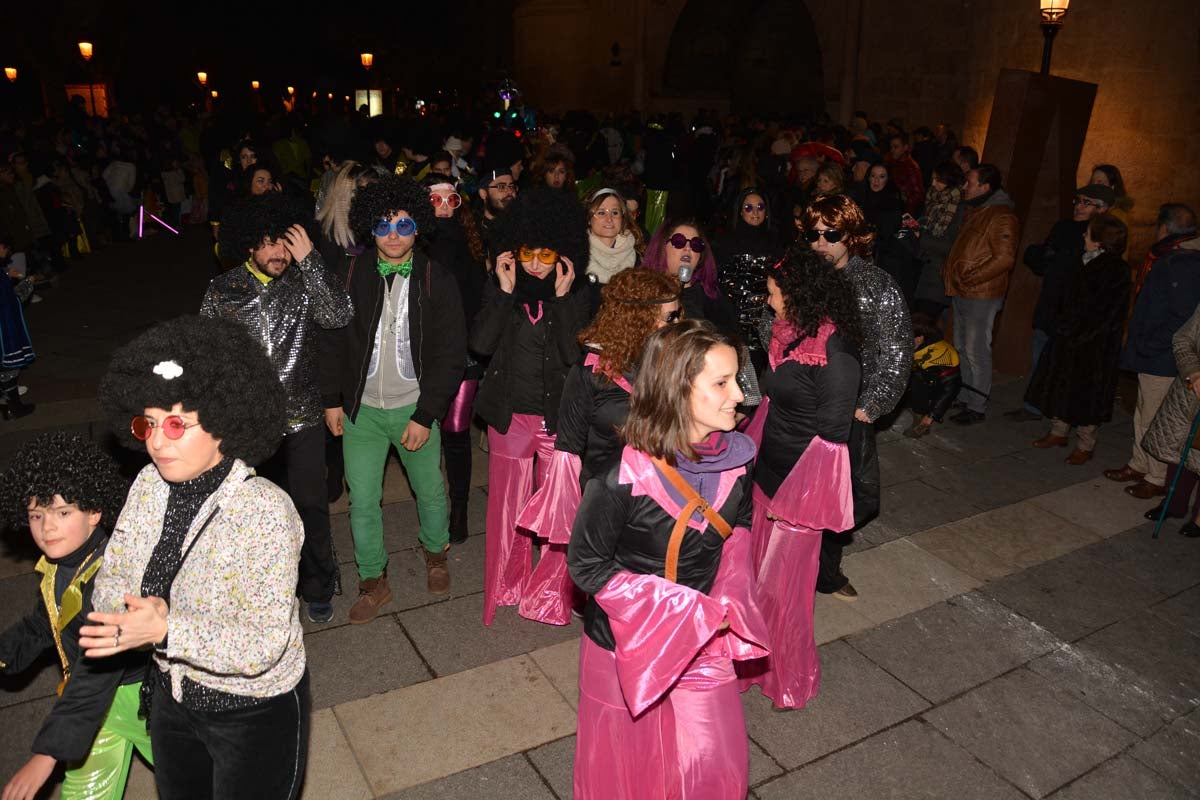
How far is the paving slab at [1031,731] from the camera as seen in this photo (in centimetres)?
390

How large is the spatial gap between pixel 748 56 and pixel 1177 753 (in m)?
26.1

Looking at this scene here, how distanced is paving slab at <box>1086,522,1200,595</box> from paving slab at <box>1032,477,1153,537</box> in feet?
0.38

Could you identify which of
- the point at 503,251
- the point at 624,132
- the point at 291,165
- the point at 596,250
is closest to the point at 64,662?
the point at 503,251

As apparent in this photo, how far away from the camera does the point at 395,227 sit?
439cm

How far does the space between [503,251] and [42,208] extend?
10987 millimetres

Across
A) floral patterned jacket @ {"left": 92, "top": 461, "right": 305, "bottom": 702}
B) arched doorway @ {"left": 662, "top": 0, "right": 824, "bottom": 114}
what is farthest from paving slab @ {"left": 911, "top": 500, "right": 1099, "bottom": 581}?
arched doorway @ {"left": 662, "top": 0, "right": 824, "bottom": 114}

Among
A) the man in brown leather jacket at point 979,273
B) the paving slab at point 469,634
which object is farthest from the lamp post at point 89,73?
the paving slab at point 469,634

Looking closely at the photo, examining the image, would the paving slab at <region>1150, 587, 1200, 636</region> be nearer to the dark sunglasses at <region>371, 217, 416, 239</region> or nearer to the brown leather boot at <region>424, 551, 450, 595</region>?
the brown leather boot at <region>424, 551, 450, 595</region>

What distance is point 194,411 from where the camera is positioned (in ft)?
7.79

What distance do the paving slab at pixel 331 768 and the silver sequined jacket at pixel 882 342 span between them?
2.90 metres

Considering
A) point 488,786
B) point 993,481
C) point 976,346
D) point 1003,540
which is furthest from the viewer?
point 976,346

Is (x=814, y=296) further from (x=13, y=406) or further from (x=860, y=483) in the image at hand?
(x=13, y=406)

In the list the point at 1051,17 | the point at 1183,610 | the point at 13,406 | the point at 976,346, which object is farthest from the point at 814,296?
the point at 1051,17

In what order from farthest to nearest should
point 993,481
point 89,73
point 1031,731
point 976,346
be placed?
point 89,73 < point 976,346 < point 993,481 < point 1031,731
